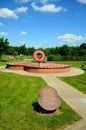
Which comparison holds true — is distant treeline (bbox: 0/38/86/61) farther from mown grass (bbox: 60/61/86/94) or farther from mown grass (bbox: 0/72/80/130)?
mown grass (bbox: 0/72/80/130)

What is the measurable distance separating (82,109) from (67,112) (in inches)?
37.2

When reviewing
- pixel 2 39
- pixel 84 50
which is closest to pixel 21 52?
pixel 84 50

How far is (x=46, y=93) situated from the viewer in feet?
36.7

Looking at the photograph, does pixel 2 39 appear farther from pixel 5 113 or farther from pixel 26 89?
pixel 5 113

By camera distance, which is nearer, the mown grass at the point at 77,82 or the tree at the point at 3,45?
the mown grass at the point at 77,82

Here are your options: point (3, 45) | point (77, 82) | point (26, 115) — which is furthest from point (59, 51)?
point (26, 115)

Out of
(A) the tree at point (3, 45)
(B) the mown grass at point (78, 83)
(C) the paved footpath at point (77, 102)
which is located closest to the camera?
(C) the paved footpath at point (77, 102)

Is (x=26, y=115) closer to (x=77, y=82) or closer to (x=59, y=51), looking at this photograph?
(x=77, y=82)

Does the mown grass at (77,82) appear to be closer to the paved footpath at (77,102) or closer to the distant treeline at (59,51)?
the paved footpath at (77,102)

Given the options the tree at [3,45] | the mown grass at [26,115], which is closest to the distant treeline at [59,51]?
the tree at [3,45]

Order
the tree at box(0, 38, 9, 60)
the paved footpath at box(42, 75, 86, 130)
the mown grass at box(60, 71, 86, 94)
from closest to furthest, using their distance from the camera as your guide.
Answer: the paved footpath at box(42, 75, 86, 130) → the mown grass at box(60, 71, 86, 94) → the tree at box(0, 38, 9, 60)

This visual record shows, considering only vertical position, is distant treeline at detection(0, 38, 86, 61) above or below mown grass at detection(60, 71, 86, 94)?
above

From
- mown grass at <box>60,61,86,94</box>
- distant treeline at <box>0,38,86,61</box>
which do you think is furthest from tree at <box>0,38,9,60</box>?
mown grass at <box>60,61,86,94</box>

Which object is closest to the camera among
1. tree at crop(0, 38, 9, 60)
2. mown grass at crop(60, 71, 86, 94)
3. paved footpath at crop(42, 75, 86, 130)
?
paved footpath at crop(42, 75, 86, 130)
